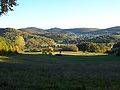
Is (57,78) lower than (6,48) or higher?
higher

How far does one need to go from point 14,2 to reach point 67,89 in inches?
885

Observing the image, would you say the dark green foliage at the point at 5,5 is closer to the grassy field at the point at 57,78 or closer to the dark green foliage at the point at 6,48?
the grassy field at the point at 57,78

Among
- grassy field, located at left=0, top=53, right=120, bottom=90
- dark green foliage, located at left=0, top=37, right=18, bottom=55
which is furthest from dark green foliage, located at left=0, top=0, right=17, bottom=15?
dark green foliage, located at left=0, top=37, right=18, bottom=55

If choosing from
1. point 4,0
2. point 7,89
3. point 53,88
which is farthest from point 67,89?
point 4,0

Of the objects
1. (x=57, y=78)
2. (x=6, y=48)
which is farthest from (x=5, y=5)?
(x=6, y=48)

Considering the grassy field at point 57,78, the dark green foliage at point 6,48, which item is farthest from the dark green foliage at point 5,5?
the dark green foliage at point 6,48

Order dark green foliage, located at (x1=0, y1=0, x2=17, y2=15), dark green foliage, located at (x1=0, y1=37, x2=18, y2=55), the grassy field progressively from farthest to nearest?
dark green foliage, located at (x1=0, y1=37, x2=18, y2=55) → dark green foliage, located at (x1=0, y1=0, x2=17, y2=15) → the grassy field

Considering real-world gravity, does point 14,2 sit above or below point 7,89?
above

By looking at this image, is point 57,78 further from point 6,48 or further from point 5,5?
point 6,48

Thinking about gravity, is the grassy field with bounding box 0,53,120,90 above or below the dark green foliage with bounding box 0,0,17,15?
below

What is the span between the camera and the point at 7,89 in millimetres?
17391

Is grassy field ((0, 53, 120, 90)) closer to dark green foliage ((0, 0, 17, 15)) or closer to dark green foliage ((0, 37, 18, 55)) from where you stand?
Result: dark green foliage ((0, 0, 17, 15))

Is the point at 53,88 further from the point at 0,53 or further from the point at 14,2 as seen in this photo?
the point at 0,53

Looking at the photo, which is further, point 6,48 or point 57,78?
point 6,48
